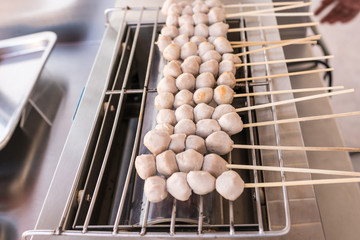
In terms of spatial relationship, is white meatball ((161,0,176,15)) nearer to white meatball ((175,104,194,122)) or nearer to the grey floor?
white meatball ((175,104,194,122))

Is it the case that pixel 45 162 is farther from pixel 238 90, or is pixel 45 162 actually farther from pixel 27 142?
pixel 238 90

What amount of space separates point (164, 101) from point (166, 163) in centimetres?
26

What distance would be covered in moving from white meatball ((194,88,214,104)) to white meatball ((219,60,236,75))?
129mm

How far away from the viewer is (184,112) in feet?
3.01

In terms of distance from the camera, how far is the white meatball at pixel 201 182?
749mm

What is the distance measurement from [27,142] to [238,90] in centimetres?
113

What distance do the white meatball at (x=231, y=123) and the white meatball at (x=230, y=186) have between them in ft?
0.56

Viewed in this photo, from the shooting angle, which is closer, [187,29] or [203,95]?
[203,95]

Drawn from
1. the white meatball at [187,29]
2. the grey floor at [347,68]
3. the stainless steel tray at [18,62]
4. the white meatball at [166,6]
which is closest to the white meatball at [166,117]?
the white meatball at [187,29]

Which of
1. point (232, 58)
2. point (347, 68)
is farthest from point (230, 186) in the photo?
point (347, 68)

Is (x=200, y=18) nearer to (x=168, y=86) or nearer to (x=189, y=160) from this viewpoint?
(x=168, y=86)

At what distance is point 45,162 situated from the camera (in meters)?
1.31

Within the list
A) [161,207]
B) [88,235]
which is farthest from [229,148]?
[88,235]

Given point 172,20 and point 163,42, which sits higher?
point 172,20
